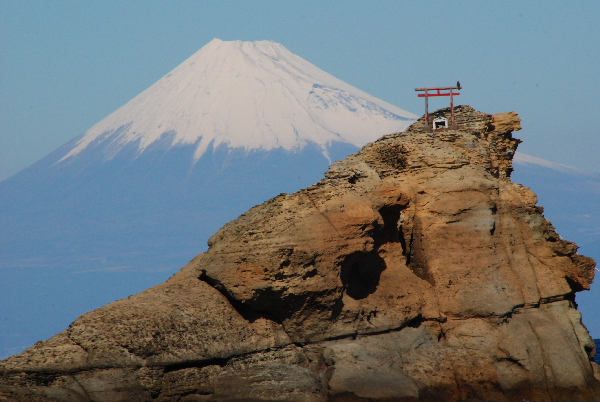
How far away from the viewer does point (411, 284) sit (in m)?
18.7

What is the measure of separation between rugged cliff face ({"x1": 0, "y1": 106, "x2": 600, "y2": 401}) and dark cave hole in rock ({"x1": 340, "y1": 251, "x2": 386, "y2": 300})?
55 millimetres

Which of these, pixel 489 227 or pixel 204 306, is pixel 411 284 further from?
pixel 204 306

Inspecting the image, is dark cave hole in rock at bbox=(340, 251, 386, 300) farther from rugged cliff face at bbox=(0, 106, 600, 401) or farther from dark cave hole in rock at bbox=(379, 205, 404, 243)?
dark cave hole in rock at bbox=(379, 205, 404, 243)

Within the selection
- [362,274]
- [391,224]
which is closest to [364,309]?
[362,274]

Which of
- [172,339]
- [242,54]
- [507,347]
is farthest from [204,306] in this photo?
[242,54]

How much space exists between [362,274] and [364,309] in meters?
1.31

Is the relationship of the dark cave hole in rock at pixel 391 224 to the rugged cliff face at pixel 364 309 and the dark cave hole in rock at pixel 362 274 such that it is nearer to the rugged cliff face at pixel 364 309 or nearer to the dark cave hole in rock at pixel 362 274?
the rugged cliff face at pixel 364 309

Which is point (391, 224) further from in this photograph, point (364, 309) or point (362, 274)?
point (364, 309)

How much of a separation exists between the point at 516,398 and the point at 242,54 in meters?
158

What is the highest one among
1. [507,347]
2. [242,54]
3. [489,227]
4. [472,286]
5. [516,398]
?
[242,54]

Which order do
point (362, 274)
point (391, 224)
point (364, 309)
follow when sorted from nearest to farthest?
point (364, 309)
point (362, 274)
point (391, 224)

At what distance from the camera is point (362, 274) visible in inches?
739

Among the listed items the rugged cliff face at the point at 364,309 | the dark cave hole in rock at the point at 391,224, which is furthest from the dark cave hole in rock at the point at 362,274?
the dark cave hole in rock at the point at 391,224

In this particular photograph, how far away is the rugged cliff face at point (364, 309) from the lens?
15492mm
